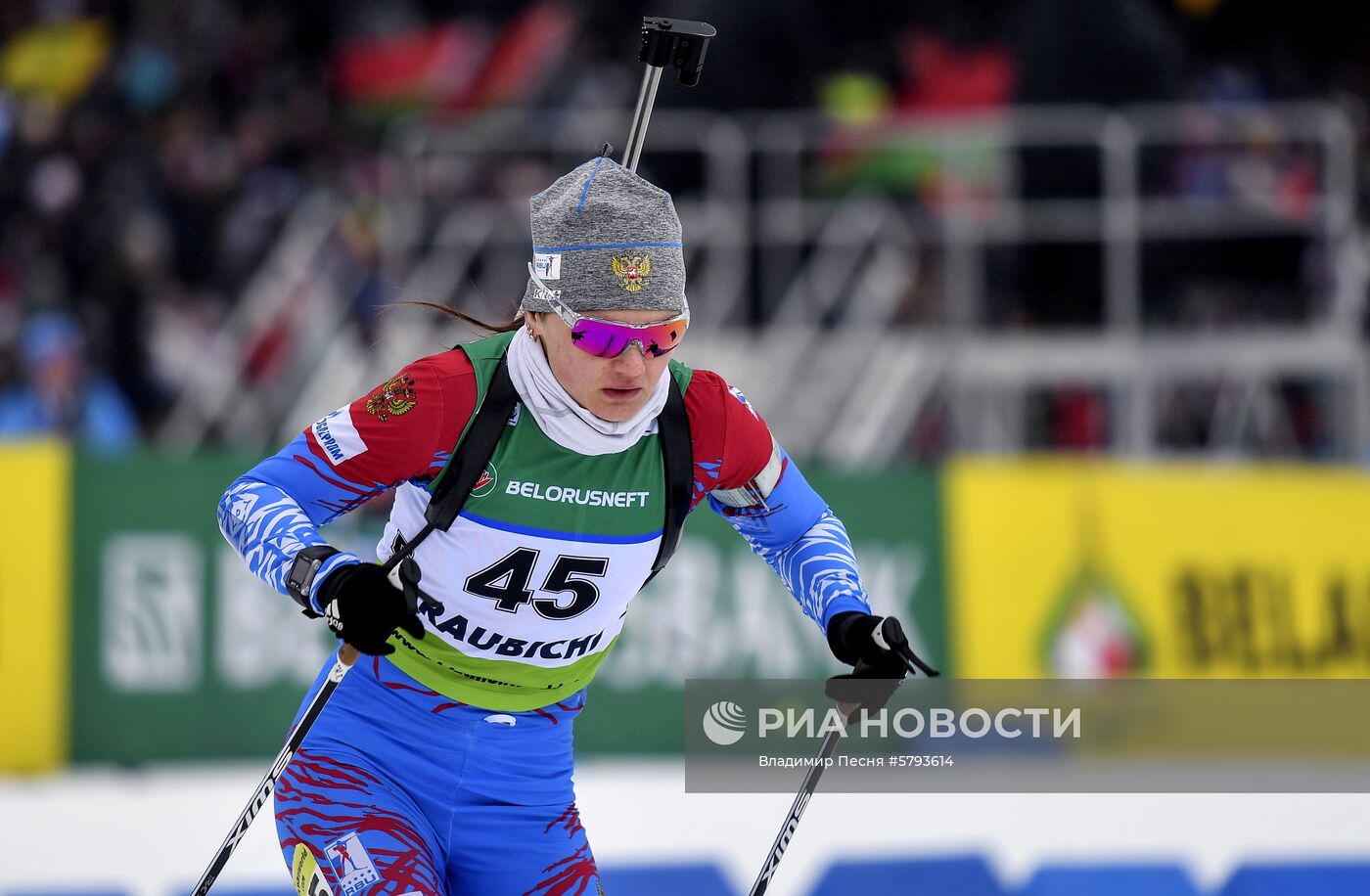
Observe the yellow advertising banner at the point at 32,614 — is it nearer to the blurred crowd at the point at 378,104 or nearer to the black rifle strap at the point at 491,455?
the blurred crowd at the point at 378,104

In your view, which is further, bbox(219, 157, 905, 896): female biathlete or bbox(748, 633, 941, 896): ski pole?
bbox(748, 633, 941, 896): ski pole

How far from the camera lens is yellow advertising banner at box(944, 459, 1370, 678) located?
10.1m

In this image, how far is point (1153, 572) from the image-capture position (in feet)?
33.6

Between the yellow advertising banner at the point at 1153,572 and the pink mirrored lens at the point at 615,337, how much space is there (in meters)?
6.49

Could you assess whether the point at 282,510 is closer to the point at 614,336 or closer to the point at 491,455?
the point at 491,455

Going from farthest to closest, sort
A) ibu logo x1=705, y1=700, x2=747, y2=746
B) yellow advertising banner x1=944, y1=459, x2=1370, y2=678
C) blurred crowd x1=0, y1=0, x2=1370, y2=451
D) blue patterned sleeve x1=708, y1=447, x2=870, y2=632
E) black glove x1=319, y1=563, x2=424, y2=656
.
A: blurred crowd x1=0, y1=0, x2=1370, y2=451 < yellow advertising banner x1=944, y1=459, x2=1370, y2=678 < ibu logo x1=705, y1=700, x2=747, y2=746 < blue patterned sleeve x1=708, y1=447, x2=870, y2=632 < black glove x1=319, y1=563, x2=424, y2=656

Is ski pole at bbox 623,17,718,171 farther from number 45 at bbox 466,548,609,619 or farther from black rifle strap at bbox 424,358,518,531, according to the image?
number 45 at bbox 466,548,609,619

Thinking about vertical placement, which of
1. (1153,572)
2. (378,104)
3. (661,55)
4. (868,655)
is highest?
(661,55)

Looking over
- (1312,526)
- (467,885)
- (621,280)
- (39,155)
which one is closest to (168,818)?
(467,885)

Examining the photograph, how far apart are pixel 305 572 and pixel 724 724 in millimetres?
1695

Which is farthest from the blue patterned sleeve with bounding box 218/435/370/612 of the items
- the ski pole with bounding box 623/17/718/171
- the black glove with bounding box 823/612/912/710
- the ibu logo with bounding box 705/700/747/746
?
the ibu logo with bounding box 705/700/747/746

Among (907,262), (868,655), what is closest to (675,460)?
(868,655)

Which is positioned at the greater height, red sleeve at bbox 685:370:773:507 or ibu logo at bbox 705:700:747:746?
red sleeve at bbox 685:370:773:507

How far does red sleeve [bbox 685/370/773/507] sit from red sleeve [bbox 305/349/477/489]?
52 cm
